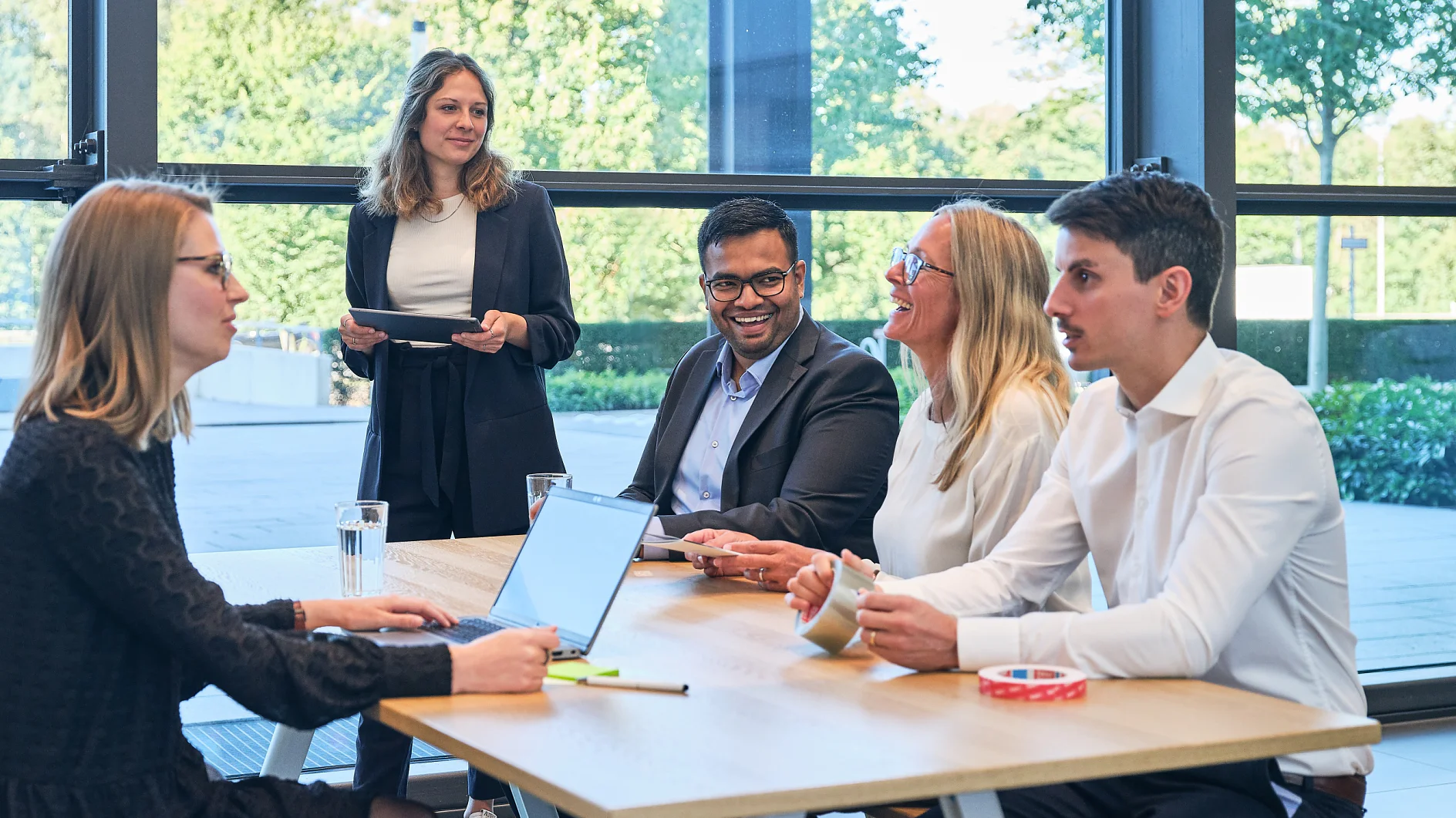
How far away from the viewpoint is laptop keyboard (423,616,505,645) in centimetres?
188

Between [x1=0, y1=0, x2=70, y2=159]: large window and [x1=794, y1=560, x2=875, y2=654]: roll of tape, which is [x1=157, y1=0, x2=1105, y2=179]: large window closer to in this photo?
[x1=0, y1=0, x2=70, y2=159]: large window

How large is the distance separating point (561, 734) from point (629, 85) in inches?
105

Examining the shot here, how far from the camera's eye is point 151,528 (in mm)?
1581

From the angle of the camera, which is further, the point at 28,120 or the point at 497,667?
the point at 28,120

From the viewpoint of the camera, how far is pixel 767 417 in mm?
2822

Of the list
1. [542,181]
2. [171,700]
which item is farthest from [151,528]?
[542,181]

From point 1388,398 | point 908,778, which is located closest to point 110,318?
point 908,778

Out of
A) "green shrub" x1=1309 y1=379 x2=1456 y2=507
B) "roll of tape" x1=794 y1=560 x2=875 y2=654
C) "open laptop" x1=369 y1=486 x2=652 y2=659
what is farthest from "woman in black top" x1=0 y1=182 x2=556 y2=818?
"green shrub" x1=1309 y1=379 x2=1456 y2=507

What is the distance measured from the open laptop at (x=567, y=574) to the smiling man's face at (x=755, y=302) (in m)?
0.92

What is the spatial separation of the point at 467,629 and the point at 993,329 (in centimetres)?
99

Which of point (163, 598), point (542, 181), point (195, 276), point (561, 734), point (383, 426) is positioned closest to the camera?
point (561, 734)

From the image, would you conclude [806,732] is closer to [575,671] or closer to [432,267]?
[575,671]

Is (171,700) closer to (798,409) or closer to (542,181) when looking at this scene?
(798,409)

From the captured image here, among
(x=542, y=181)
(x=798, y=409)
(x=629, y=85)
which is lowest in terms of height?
(x=798, y=409)
